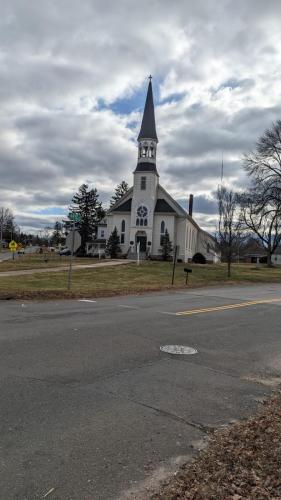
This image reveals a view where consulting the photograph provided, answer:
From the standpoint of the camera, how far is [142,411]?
5.20m

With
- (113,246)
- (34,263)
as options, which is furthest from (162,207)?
(34,263)

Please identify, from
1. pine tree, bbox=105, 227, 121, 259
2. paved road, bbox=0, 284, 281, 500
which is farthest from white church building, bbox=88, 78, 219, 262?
paved road, bbox=0, 284, 281, 500

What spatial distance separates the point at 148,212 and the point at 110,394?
5394cm

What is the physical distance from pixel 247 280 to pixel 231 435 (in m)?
31.5

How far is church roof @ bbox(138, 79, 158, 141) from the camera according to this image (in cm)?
6044

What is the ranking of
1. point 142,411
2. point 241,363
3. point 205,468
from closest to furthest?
point 205,468
point 142,411
point 241,363

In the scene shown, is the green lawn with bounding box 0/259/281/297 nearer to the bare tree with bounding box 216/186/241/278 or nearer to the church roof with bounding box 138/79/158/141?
the bare tree with bounding box 216/186/241/278

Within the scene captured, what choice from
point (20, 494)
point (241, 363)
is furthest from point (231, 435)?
point (241, 363)

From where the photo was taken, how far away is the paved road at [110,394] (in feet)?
12.4

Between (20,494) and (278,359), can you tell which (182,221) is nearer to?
(278,359)

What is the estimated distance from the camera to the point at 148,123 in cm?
6084

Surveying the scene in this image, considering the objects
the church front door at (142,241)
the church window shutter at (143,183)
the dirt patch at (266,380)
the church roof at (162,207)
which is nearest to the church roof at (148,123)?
the church window shutter at (143,183)

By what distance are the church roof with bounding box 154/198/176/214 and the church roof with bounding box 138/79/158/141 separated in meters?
8.51

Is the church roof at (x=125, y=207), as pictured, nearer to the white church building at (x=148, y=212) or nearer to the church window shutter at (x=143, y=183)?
the white church building at (x=148, y=212)
